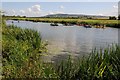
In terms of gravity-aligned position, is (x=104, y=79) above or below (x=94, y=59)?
below

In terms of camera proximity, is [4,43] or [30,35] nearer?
[4,43]

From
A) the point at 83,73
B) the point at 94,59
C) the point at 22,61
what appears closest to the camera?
the point at 83,73

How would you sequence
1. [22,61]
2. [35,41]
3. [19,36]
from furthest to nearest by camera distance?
[19,36], [35,41], [22,61]

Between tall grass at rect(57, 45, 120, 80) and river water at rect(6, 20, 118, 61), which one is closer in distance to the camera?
tall grass at rect(57, 45, 120, 80)

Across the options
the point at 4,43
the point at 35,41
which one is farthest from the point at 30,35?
the point at 4,43

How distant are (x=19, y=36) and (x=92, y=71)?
480 inches

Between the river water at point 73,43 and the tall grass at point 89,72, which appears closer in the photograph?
the tall grass at point 89,72

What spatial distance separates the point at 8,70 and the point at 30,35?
11.3 meters

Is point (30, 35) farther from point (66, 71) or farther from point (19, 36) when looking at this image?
point (66, 71)

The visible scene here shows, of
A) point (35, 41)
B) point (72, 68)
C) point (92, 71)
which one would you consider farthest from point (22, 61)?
point (35, 41)

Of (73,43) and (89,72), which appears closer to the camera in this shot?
(89,72)

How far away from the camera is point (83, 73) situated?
891 cm

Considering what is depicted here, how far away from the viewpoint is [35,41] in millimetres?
18453

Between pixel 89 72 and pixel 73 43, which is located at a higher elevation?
pixel 89 72
